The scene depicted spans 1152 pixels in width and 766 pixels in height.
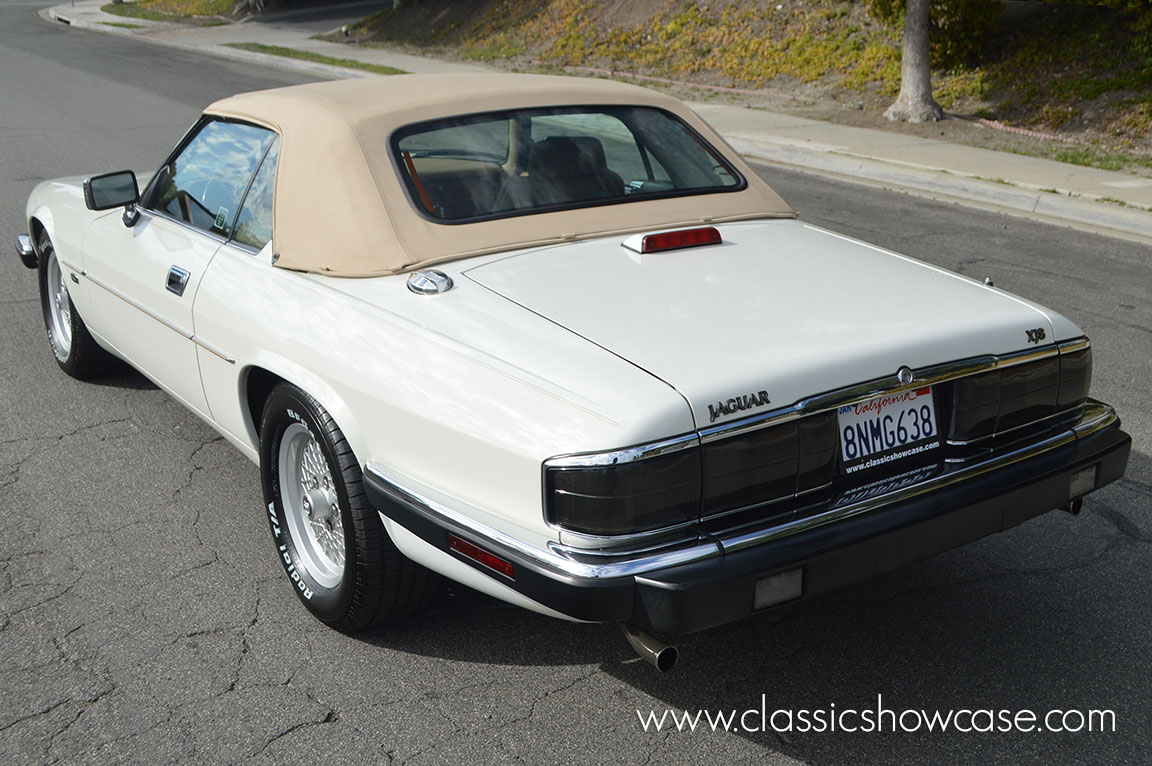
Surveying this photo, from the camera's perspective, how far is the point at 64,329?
5730mm

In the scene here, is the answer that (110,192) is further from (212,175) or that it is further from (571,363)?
(571,363)

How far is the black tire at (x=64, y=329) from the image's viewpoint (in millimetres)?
5445

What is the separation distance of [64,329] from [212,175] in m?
2.01

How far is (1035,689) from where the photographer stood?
318cm

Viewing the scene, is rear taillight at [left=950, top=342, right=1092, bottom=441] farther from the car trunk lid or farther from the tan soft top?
the tan soft top

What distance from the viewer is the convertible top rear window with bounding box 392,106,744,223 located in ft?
12.1

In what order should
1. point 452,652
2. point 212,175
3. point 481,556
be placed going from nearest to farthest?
1. point 481,556
2. point 452,652
3. point 212,175

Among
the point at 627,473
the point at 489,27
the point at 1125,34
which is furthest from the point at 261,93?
the point at 489,27

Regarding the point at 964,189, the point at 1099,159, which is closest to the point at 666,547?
the point at 964,189

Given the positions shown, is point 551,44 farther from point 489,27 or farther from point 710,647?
point 710,647

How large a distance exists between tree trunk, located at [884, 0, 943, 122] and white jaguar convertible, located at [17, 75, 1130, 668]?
Result: 10.6m

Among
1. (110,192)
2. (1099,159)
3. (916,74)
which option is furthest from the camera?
(916,74)

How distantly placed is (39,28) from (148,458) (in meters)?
34.5

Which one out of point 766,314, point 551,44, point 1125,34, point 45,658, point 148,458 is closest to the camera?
point 766,314
